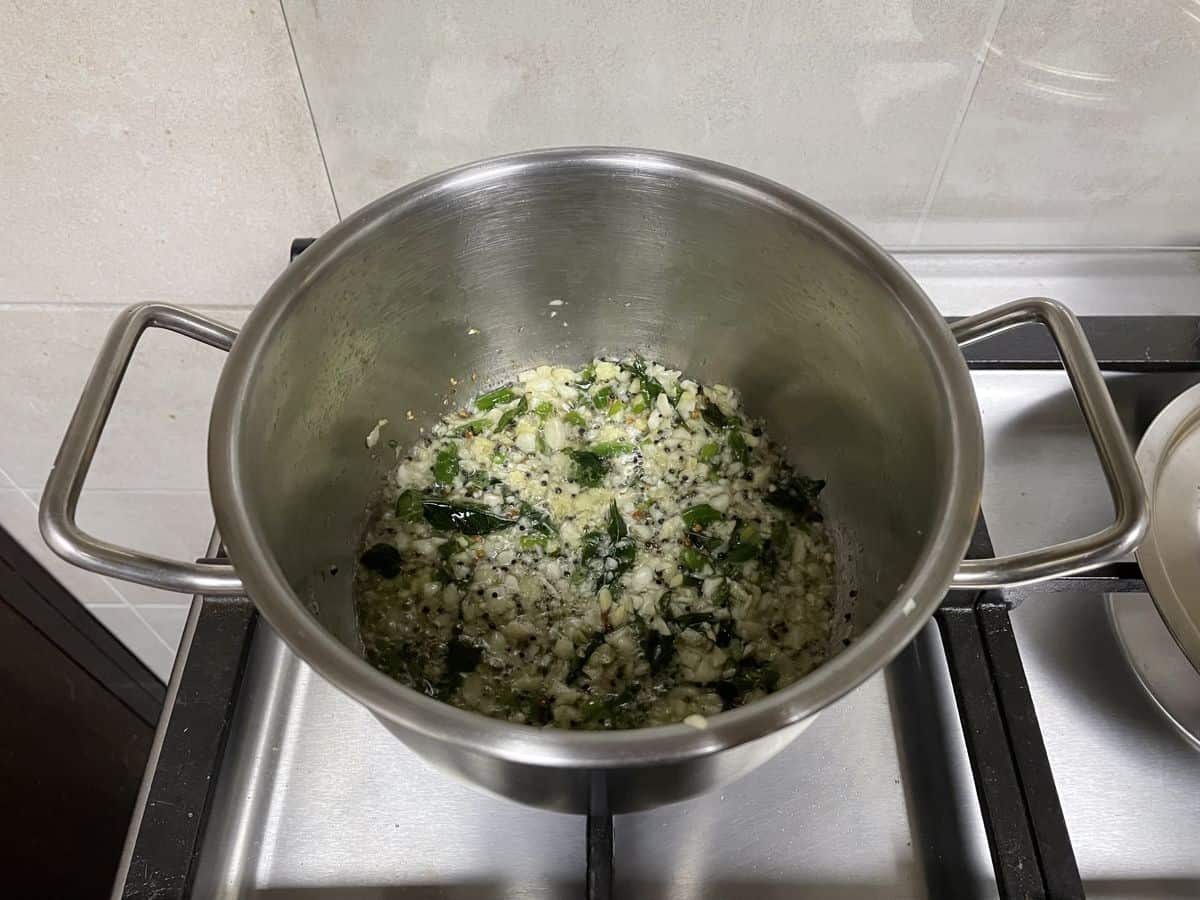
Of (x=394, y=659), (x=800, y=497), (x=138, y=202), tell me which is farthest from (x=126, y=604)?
(x=800, y=497)

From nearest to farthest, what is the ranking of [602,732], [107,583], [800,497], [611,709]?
[602,732] < [611,709] < [800,497] < [107,583]

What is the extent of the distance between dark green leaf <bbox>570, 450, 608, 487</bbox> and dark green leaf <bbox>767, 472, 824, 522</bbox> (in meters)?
0.14

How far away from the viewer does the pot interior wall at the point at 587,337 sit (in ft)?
1.76

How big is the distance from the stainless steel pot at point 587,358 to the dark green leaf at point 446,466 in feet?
0.11

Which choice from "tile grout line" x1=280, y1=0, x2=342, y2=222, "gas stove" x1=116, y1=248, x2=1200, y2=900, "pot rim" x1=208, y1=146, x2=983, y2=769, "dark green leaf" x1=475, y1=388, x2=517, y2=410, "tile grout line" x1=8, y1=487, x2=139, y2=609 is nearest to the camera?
"pot rim" x1=208, y1=146, x2=983, y2=769

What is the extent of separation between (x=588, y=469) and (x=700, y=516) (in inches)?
3.8

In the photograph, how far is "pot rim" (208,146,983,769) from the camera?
37cm

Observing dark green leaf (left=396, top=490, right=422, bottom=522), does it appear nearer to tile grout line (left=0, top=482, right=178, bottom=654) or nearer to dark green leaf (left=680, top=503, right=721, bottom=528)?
dark green leaf (left=680, top=503, right=721, bottom=528)

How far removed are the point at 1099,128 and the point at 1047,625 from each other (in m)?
0.42

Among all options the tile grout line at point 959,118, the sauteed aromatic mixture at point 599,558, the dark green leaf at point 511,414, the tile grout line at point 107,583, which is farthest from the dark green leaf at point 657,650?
the tile grout line at point 107,583

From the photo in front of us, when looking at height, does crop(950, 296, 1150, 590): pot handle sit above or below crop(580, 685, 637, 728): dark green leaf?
above

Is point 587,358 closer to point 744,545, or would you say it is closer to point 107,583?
point 744,545

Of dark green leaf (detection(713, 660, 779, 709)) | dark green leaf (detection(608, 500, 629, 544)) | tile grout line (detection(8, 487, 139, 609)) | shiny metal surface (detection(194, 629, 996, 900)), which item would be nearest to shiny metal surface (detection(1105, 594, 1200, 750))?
shiny metal surface (detection(194, 629, 996, 900))

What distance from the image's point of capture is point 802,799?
1.88 feet
